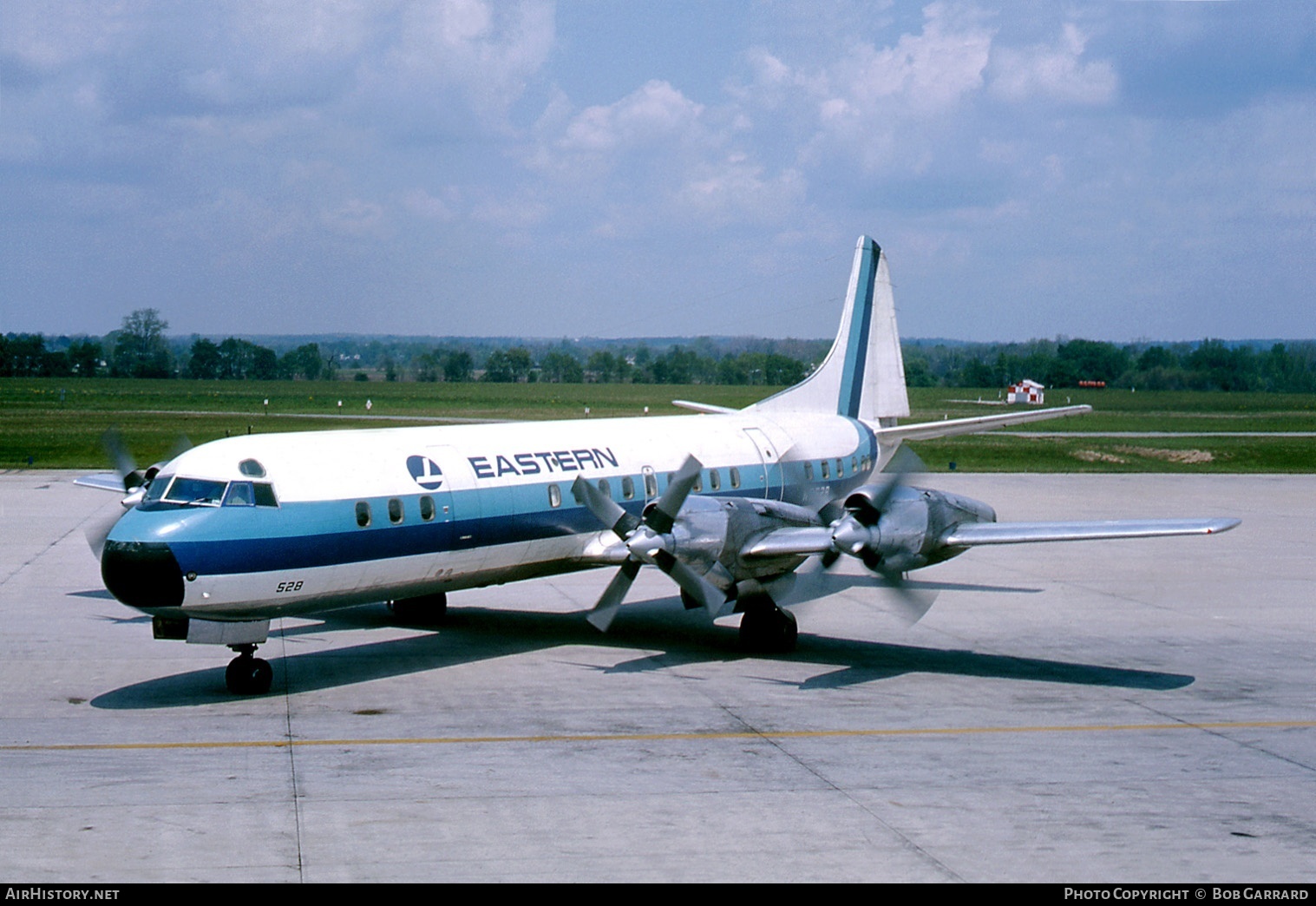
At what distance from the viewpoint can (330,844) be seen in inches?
482

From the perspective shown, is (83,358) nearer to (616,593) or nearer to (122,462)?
(122,462)

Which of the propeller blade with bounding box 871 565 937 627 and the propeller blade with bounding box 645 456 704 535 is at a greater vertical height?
the propeller blade with bounding box 645 456 704 535

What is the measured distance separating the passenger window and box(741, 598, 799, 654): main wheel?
7.95 meters

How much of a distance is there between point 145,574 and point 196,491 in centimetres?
148

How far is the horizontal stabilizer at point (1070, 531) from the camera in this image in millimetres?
19514

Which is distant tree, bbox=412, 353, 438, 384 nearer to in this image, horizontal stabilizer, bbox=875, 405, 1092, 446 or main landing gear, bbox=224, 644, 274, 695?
horizontal stabilizer, bbox=875, 405, 1092, 446

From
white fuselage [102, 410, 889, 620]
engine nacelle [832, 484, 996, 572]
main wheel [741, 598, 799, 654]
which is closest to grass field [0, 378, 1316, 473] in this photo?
white fuselage [102, 410, 889, 620]

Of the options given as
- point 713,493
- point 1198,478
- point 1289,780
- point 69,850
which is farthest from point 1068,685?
point 1198,478

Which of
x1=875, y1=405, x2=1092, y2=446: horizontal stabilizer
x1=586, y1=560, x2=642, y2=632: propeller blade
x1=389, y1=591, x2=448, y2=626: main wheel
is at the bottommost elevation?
x1=389, y1=591, x2=448, y2=626: main wheel

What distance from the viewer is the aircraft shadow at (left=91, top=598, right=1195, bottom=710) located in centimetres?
1920

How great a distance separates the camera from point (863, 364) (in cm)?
3014

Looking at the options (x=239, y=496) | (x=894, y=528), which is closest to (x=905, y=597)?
(x=894, y=528)

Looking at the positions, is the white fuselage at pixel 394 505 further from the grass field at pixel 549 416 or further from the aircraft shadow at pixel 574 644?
the grass field at pixel 549 416
